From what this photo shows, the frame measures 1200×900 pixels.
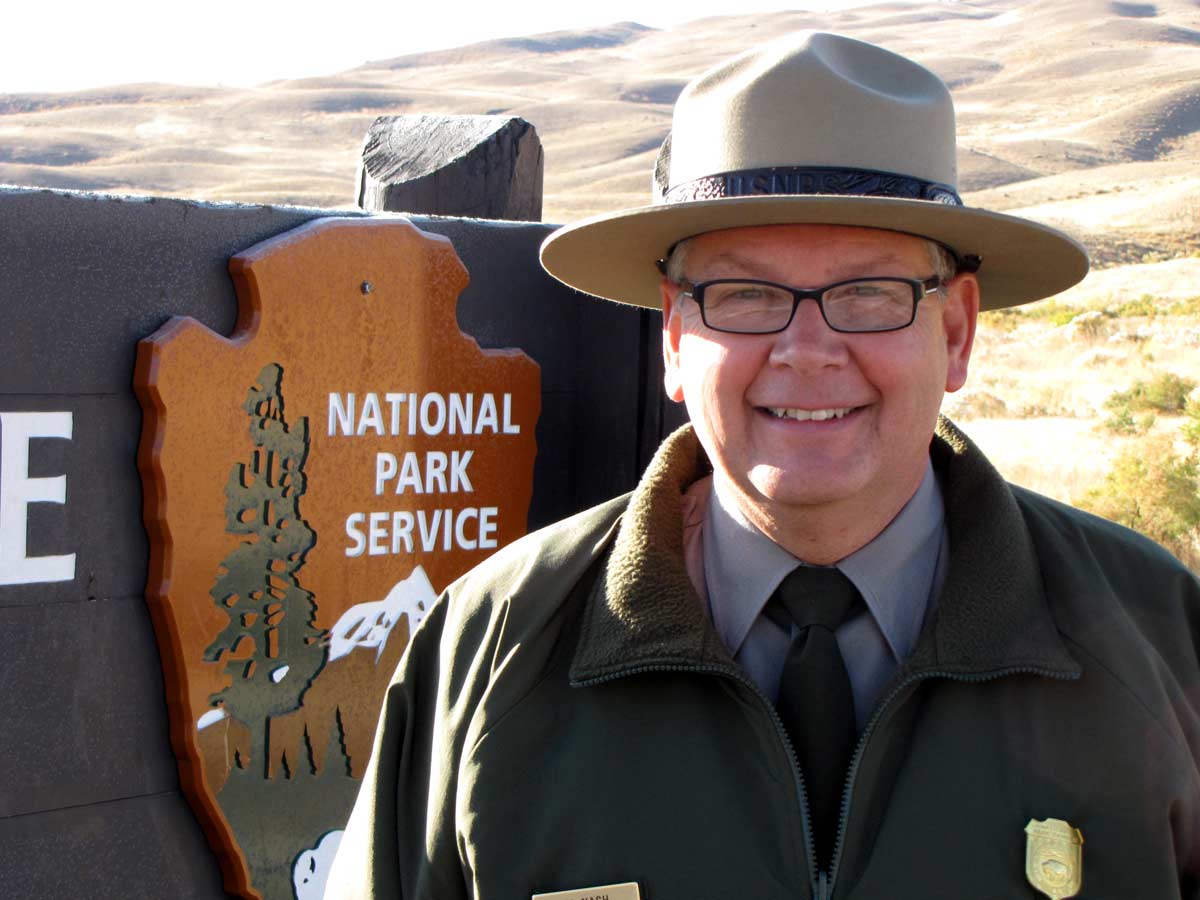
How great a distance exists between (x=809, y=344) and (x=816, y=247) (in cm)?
14

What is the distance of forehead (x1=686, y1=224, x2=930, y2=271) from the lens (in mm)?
1938

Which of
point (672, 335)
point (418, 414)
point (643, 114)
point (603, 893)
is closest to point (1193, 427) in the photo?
point (418, 414)

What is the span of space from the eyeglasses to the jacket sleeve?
0.59 meters

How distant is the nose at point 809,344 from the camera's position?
189 cm

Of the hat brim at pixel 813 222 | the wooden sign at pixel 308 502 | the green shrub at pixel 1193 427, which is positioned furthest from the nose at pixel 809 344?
the green shrub at pixel 1193 427

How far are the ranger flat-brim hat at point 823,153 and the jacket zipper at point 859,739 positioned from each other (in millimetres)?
595

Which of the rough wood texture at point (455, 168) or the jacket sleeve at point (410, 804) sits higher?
the rough wood texture at point (455, 168)

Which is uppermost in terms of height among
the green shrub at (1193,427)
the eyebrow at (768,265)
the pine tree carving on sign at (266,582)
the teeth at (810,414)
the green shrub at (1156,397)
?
the eyebrow at (768,265)

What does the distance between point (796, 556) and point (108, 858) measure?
140 centimetres

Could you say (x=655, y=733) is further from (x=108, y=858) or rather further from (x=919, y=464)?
(x=108, y=858)

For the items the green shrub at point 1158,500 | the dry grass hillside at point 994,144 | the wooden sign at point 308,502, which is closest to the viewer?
the wooden sign at point 308,502

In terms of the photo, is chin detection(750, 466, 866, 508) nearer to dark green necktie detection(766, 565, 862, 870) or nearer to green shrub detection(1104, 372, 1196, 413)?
dark green necktie detection(766, 565, 862, 870)

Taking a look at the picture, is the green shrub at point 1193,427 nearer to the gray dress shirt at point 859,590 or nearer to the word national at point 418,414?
the word national at point 418,414

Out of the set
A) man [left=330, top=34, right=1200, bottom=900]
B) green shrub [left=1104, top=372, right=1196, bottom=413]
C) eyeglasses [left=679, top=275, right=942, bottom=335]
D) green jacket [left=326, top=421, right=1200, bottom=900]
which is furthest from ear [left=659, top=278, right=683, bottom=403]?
green shrub [left=1104, top=372, right=1196, bottom=413]
